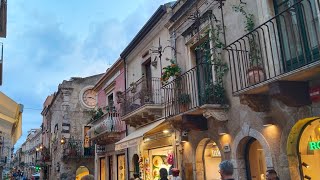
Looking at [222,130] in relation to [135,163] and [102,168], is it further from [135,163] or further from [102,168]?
[102,168]

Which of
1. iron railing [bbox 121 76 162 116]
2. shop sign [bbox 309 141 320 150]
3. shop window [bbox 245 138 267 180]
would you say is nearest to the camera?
shop sign [bbox 309 141 320 150]

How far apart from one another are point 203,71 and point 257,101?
3.21 m

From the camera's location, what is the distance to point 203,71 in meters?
9.88

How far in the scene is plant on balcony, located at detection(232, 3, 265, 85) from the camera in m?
6.78

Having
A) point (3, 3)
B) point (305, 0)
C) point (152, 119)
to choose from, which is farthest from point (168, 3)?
point (305, 0)

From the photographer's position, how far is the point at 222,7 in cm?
902

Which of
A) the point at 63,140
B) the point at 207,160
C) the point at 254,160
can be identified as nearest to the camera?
the point at 254,160

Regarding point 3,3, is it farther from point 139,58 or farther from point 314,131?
point 314,131

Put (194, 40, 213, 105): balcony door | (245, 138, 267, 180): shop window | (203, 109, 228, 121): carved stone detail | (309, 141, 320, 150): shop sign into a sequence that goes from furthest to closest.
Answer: (194, 40, 213, 105): balcony door < (203, 109, 228, 121): carved stone detail < (245, 138, 267, 180): shop window < (309, 141, 320, 150): shop sign

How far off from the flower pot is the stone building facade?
2296 centimetres

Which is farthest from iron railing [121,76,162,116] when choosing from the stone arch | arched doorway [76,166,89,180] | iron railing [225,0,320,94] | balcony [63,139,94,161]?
arched doorway [76,166,89,180]

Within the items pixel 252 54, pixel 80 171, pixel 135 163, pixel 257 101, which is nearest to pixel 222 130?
pixel 257 101

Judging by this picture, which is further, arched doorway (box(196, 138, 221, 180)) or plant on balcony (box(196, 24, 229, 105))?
arched doorway (box(196, 138, 221, 180))

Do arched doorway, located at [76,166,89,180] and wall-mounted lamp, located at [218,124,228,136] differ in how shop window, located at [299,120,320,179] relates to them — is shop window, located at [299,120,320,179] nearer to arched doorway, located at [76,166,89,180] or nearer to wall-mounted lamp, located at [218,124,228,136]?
wall-mounted lamp, located at [218,124,228,136]
